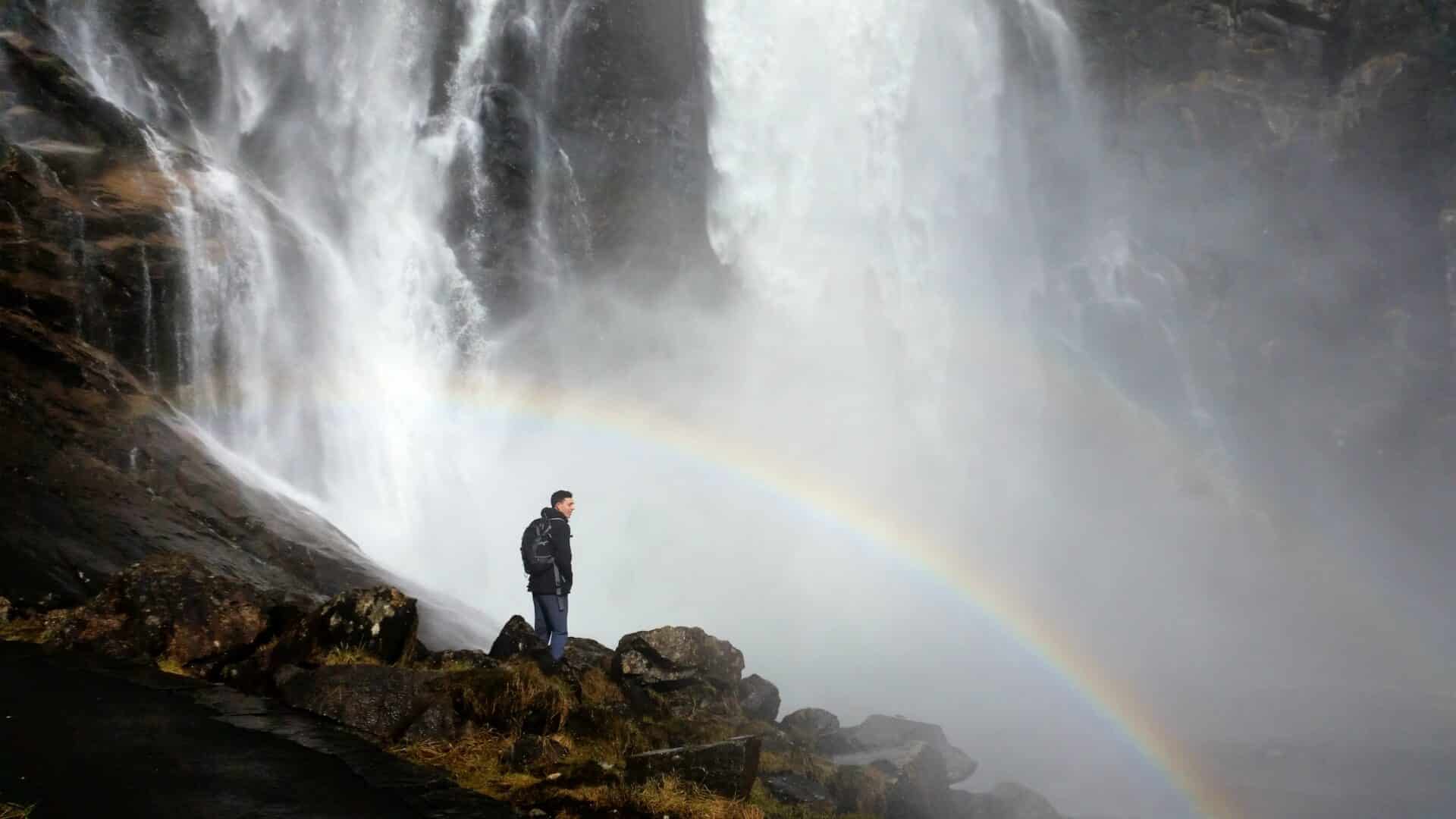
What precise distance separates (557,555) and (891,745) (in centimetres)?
746

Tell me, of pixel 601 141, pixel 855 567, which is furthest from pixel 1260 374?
pixel 601 141

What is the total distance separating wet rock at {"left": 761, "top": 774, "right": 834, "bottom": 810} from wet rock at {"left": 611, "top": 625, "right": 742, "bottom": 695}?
2.59 m

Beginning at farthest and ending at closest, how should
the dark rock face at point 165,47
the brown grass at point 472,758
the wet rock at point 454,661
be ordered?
the dark rock face at point 165,47 → the wet rock at point 454,661 → the brown grass at point 472,758

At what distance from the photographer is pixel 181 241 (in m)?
25.1

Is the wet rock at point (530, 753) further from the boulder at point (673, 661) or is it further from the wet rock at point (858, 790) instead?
the boulder at point (673, 661)

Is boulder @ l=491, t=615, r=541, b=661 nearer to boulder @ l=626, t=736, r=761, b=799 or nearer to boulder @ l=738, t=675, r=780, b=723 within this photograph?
boulder @ l=738, t=675, r=780, b=723

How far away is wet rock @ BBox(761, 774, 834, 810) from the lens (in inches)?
368

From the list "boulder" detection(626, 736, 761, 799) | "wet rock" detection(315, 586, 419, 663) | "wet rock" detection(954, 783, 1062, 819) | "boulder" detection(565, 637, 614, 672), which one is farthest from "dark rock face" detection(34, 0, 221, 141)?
"boulder" detection(626, 736, 761, 799)

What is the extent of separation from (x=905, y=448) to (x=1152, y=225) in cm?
1727

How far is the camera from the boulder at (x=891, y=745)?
1360cm

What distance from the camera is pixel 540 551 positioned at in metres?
10.5

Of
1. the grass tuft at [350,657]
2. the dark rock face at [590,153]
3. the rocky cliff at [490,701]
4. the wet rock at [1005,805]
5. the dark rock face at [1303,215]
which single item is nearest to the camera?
the rocky cliff at [490,701]

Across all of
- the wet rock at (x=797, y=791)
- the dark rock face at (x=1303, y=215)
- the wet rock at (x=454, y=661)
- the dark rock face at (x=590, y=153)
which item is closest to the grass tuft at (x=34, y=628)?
the wet rock at (x=454, y=661)

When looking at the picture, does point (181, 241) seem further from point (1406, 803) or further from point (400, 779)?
point (1406, 803)
